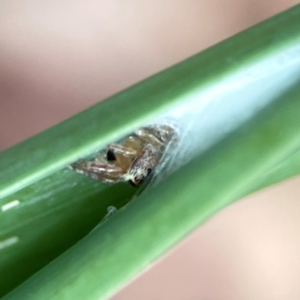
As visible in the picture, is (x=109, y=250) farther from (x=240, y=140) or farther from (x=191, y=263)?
(x=191, y=263)

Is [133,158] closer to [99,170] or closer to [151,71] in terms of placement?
[99,170]

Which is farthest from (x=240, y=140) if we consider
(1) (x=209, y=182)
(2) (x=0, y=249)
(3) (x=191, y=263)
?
(3) (x=191, y=263)

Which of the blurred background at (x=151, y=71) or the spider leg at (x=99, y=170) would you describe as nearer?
the spider leg at (x=99, y=170)

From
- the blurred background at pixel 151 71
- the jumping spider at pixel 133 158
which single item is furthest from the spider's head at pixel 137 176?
the blurred background at pixel 151 71

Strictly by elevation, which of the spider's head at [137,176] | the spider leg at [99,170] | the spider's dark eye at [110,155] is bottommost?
the spider's head at [137,176]

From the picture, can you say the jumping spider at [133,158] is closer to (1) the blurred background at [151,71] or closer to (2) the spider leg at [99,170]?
(2) the spider leg at [99,170]

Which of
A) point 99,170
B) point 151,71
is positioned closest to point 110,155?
point 99,170

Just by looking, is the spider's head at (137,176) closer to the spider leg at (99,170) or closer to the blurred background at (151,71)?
the spider leg at (99,170)

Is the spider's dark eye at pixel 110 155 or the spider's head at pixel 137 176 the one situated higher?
the spider's dark eye at pixel 110 155
